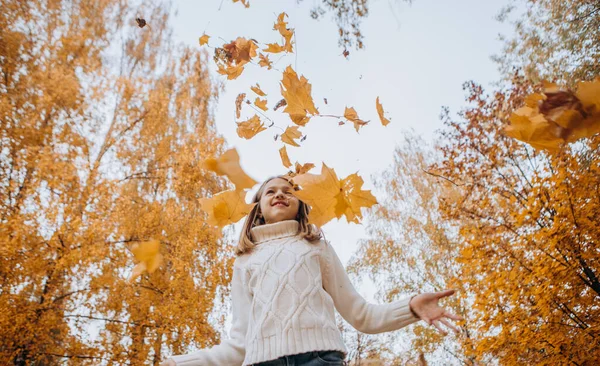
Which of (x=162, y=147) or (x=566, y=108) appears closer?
(x=566, y=108)

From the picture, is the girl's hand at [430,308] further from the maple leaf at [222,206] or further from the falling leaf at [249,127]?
the falling leaf at [249,127]

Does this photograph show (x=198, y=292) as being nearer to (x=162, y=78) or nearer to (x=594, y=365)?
(x=594, y=365)

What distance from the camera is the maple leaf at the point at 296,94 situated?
1.41 meters

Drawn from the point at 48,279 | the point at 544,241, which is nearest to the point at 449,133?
the point at 544,241

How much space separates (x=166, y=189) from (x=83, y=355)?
120 inches

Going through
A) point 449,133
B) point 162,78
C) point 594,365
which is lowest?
point 594,365

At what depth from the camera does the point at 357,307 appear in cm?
149

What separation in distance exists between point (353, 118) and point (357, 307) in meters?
A: 0.70

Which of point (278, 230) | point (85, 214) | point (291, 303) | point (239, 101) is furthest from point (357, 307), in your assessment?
point (85, 214)

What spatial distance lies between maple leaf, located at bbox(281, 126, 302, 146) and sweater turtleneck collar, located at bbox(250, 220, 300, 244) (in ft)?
1.02

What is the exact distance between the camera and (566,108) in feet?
2.59

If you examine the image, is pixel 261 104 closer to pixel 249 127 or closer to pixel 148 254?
pixel 249 127

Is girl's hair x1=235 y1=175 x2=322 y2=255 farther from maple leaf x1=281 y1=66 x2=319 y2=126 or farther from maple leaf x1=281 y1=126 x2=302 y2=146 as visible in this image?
maple leaf x1=281 y1=66 x2=319 y2=126

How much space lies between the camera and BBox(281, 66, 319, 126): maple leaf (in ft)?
4.61
